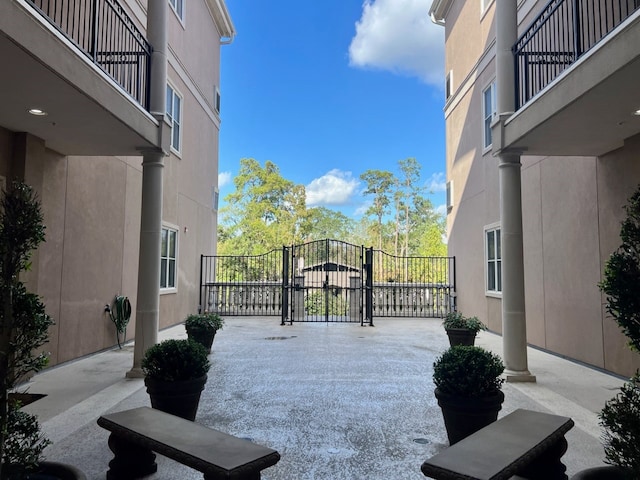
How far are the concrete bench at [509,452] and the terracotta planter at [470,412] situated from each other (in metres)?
0.20

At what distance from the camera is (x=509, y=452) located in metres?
2.36

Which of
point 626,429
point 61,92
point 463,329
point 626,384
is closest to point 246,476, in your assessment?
point 626,429

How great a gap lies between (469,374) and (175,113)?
30.5 feet

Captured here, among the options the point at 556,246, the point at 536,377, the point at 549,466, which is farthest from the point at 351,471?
→ the point at 556,246

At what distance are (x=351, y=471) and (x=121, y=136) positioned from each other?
14.8ft

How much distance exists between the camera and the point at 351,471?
2.94 m

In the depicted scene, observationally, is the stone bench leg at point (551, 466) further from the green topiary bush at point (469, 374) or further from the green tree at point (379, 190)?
the green tree at point (379, 190)

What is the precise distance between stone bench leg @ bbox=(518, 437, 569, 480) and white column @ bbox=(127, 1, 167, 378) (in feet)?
14.8

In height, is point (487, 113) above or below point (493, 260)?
above

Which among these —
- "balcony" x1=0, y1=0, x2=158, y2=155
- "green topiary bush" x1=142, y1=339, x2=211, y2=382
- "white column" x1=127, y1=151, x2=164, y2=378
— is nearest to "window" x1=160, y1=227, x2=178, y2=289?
"white column" x1=127, y1=151, x2=164, y2=378

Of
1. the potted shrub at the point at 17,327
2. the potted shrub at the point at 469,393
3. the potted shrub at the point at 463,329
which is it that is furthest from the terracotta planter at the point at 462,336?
the potted shrub at the point at 17,327

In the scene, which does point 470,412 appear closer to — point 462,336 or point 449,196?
point 462,336

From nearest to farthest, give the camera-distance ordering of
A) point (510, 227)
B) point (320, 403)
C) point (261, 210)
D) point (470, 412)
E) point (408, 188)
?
point (470, 412) → point (320, 403) → point (510, 227) → point (261, 210) → point (408, 188)

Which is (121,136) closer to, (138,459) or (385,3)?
(138,459)
